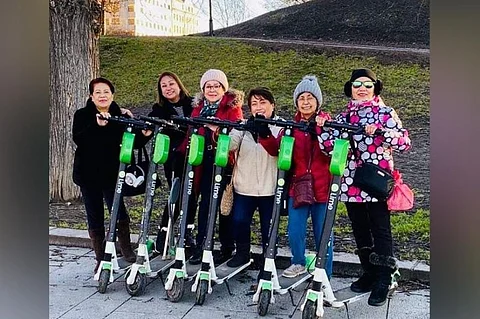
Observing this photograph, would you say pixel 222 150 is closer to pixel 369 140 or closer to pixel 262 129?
pixel 262 129

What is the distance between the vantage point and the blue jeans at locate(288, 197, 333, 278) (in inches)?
146

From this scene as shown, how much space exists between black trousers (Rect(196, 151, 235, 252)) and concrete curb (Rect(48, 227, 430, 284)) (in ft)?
0.34

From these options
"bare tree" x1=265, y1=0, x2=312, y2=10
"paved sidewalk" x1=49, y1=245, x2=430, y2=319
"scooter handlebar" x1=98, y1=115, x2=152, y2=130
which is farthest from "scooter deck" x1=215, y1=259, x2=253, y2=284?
"bare tree" x1=265, y1=0, x2=312, y2=10

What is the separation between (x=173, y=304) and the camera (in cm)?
379

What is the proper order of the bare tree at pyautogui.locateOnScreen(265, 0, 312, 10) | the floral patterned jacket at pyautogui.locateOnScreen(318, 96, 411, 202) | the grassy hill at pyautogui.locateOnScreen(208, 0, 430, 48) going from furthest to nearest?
the bare tree at pyautogui.locateOnScreen(265, 0, 312, 10) → the grassy hill at pyautogui.locateOnScreen(208, 0, 430, 48) → the floral patterned jacket at pyautogui.locateOnScreen(318, 96, 411, 202)

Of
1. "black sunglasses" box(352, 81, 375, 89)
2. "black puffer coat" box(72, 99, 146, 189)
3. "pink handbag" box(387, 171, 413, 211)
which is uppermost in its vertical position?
"black sunglasses" box(352, 81, 375, 89)

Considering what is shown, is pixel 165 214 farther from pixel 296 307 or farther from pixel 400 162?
pixel 400 162

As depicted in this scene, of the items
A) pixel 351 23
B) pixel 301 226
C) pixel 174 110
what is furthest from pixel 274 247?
pixel 351 23

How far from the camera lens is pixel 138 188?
4051 millimetres

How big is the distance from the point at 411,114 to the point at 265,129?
75cm

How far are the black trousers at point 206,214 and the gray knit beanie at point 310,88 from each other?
610 mm

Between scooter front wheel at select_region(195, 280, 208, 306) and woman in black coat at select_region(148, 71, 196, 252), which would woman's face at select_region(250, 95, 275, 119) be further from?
scooter front wheel at select_region(195, 280, 208, 306)

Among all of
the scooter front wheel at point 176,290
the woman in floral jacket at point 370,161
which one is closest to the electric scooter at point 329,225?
the woman in floral jacket at point 370,161
